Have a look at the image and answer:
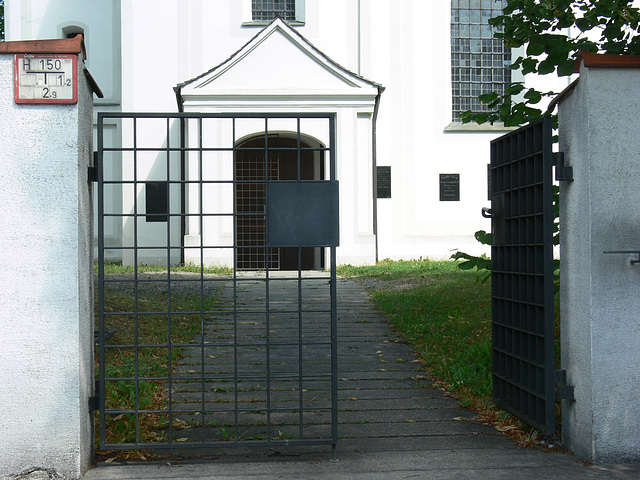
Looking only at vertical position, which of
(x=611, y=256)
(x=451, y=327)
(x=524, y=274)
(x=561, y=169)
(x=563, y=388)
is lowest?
(x=451, y=327)

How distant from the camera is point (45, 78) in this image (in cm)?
456

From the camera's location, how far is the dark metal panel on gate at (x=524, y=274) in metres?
5.05

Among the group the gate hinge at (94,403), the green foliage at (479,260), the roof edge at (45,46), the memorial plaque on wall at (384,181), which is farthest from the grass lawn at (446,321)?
the memorial plaque on wall at (384,181)

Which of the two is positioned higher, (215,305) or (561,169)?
(561,169)

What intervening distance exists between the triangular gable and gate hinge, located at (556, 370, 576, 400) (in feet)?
46.2

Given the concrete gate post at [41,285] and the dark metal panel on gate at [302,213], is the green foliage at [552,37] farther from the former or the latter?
→ the concrete gate post at [41,285]

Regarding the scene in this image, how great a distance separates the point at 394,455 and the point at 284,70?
14640mm

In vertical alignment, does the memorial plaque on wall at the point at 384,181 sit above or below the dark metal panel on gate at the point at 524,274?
above

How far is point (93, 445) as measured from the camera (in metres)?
5.00

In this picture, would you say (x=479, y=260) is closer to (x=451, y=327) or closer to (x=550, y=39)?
(x=550, y=39)

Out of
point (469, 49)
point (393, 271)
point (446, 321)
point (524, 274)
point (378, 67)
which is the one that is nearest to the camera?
point (524, 274)

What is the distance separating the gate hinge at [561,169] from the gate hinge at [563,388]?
1.30 metres

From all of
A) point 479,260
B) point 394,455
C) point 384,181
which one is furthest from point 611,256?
point 384,181

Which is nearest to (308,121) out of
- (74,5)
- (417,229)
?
(417,229)
